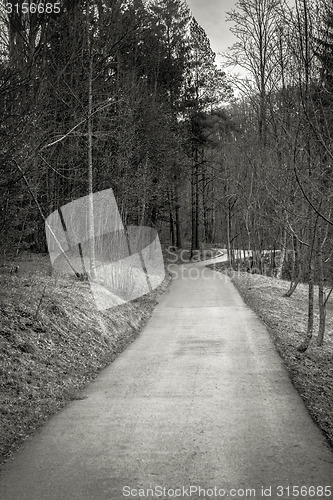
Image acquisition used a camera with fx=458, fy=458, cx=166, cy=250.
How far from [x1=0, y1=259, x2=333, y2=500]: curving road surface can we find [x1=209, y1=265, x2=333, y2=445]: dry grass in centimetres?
23

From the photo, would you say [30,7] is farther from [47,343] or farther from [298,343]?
[298,343]

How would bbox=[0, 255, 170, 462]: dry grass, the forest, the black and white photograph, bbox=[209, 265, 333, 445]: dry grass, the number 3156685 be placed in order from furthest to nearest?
the number 3156685 < the forest < bbox=[209, 265, 333, 445]: dry grass < bbox=[0, 255, 170, 462]: dry grass < the black and white photograph

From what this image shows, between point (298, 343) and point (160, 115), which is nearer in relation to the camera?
point (298, 343)

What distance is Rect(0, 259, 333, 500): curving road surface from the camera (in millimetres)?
4613

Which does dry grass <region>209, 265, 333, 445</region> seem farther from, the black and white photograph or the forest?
the forest

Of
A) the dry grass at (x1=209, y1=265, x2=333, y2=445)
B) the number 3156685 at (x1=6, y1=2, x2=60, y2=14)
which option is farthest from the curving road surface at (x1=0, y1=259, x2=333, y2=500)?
the number 3156685 at (x1=6, y1=2, x2=60, y2=14)

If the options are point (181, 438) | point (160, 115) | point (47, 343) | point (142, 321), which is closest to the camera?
point (181, 438)

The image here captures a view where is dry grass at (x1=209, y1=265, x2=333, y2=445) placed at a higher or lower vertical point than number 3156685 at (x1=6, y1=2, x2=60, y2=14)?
lower

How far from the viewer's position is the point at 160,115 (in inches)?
950

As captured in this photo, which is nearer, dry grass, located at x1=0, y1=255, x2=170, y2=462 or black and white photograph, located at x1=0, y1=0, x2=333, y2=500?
black and white photograph, located at x1=0, y1=0, x2=333, y2=500

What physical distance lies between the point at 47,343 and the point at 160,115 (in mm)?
17673

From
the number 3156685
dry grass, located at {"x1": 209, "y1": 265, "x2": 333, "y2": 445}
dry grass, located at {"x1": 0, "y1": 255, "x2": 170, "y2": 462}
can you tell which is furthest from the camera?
the number 3156685

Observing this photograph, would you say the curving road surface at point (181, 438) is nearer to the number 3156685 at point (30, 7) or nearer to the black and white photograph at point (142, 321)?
the black and white photograph at point (142, 321)

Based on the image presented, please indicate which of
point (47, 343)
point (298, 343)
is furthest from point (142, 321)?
point (47, 343)
